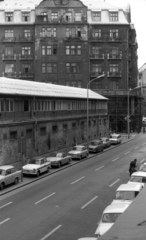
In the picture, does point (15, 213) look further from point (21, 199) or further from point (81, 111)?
point (81, 111)

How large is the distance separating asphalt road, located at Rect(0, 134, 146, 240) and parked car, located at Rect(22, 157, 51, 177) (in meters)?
0.98

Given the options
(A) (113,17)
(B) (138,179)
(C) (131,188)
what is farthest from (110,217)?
(A) (113,17)

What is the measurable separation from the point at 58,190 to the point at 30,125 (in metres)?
13.8

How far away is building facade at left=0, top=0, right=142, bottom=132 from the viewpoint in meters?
83.5

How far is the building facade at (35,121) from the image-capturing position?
118 feet

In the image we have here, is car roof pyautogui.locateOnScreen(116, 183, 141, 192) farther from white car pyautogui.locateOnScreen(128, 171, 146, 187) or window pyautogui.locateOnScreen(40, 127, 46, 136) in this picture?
window pyautogui.locateOnScreen(40, 127, 46, 136)

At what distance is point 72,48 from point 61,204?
212 feet

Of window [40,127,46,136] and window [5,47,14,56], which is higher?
window [5,47,14,56]

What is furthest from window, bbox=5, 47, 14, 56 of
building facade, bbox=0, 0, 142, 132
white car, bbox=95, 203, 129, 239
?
white car, bbox=95, 203, 129, 239

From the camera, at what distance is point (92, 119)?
6150cm

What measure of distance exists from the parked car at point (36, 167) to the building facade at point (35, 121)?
145cm

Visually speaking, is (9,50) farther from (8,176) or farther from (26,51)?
(8,176)

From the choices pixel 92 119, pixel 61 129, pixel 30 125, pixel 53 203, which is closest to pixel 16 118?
pixel 30 125

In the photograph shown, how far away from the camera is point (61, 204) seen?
77.0ft
